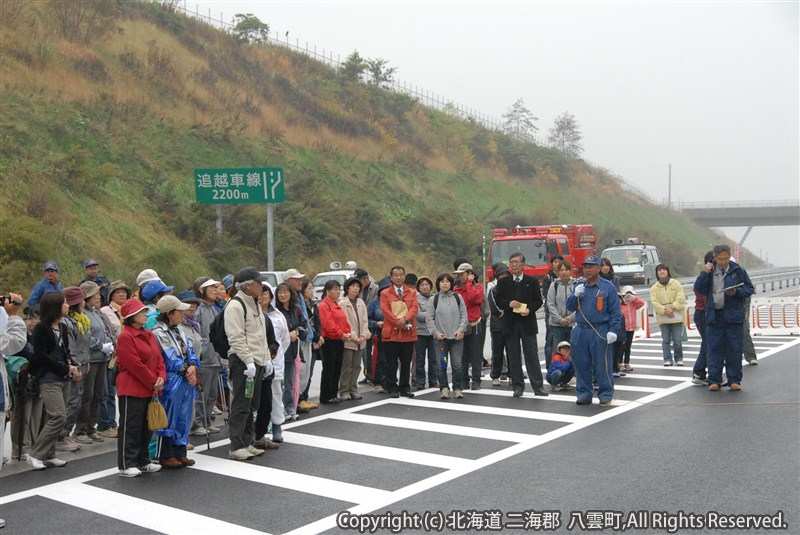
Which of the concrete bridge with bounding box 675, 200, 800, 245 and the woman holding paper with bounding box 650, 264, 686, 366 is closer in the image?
the woman holding paper with bounding box 650, 264, 686, 366

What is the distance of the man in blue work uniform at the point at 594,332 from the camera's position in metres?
11.7

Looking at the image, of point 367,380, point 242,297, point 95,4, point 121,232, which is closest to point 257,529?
point 242,297

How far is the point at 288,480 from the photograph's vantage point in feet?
26.1

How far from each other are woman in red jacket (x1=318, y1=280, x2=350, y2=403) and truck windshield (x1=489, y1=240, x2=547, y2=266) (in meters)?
17.4

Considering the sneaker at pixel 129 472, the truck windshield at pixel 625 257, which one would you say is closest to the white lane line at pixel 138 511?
the sneaker at pixel 129 472

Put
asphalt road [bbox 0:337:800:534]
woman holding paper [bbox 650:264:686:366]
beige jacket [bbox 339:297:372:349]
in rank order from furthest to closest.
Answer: woman holding paper [bbox 650:264:686:366] → beige jacket [bbox 339:297:372:349] → asphalt road [bbox 0:337:800:534]

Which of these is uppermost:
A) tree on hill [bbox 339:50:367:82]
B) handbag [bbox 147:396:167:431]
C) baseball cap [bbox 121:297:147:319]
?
tree on hill [bbox 339:50:367:82]

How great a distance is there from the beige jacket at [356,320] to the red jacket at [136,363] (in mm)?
4272

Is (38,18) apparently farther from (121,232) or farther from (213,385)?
(213,385)

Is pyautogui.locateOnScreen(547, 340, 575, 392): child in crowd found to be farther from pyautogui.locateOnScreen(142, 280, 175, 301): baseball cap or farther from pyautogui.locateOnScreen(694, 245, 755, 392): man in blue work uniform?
pyautogui.locateOnScreen(142, 280, 175, 301): baseball cap

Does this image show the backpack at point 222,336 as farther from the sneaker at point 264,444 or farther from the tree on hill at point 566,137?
the tree on hill at point 566,137

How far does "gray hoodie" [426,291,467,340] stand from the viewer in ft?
41.0

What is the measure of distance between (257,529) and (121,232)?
20466mm

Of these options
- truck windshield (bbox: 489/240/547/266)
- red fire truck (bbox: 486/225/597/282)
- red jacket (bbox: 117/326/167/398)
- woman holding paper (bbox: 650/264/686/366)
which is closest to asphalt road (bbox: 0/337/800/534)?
red jacket (bbox: 117/326/167/398)
